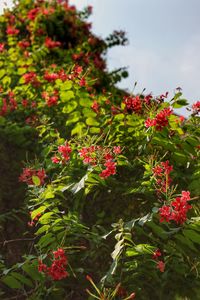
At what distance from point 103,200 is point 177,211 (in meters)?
1.42

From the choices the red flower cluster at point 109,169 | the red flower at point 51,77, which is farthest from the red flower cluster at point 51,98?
the red flower cluster at point 109,169

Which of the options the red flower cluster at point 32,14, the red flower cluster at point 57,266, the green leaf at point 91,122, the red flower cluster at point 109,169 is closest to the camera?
the red flower cluster at point 57,266

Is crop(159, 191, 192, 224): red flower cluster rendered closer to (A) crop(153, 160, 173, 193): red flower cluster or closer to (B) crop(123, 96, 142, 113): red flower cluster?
(A) crop(153, 160, 173, 193): red flower cluster

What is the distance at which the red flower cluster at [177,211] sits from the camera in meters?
3.77

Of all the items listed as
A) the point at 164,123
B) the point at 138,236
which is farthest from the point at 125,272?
the point at 164,123

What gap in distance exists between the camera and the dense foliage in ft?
13.6

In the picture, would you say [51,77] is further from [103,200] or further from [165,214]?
[165,214]

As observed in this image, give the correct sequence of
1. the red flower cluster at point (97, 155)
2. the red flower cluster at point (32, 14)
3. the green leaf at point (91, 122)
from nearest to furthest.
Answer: the red flower cluster at point (97, 155)
the green leaf at point (91, 122)
the red flower cluster at point (32, 14)

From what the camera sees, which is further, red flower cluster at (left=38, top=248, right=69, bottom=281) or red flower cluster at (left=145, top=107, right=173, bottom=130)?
red flower cluster at (left=145, top=107, right=173, bottom=130)

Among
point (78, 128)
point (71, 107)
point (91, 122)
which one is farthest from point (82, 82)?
point (91, 122)

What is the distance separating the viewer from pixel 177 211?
12.4ft

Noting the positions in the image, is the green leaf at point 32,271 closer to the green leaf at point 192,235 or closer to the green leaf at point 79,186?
the green leaf at point 79,186

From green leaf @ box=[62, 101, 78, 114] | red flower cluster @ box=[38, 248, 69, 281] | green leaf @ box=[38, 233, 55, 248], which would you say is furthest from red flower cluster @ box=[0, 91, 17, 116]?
red flower cluster @ box=[38, 248, 69, 281]

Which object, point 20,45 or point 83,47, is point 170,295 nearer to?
point 20,45
